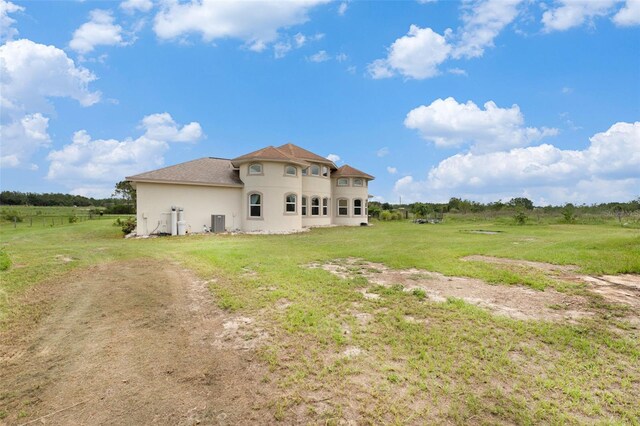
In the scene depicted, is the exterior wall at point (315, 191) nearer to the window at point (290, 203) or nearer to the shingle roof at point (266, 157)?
the window at point (290, 203)

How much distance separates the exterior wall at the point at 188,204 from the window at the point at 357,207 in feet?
37.0

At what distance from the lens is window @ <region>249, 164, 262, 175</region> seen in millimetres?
21234

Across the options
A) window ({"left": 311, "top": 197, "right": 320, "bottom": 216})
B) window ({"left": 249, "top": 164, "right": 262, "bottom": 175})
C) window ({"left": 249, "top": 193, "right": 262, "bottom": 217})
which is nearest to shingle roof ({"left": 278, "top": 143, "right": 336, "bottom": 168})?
window ({"left": 311, "top": 197, "right": 320, "bottom": 216})

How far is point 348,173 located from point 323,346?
2515cm

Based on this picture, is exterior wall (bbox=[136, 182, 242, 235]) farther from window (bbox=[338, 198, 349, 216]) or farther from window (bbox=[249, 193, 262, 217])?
window (bbox=[338, 198, 349, 216])

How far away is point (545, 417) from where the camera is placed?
9.61ft

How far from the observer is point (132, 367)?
12.5 ft

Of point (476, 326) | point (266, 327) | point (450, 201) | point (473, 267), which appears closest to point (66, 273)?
point (266, 327)

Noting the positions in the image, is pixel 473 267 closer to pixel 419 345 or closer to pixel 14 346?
pixel 419 345

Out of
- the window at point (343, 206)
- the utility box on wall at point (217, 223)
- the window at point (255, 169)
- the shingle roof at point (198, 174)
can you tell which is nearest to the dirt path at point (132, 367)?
the shingle roof at point (198, 174)

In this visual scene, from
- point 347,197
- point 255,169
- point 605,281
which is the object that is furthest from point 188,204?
point 605,281

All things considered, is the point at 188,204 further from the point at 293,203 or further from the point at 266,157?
the point at 293,203

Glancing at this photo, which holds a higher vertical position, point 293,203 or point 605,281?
point 293,203

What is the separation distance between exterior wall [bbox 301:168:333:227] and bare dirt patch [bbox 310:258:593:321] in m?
16.8
